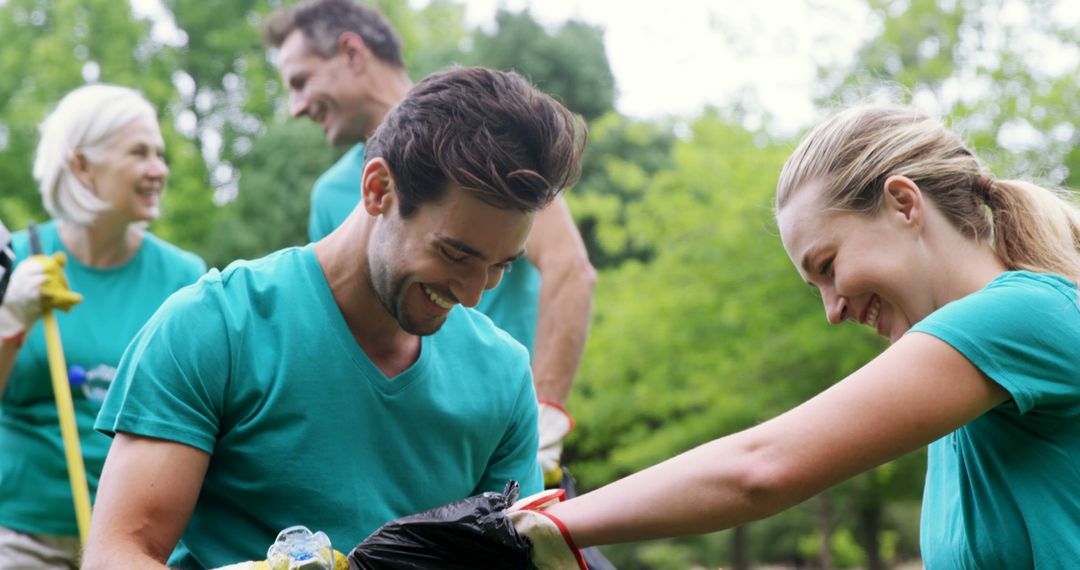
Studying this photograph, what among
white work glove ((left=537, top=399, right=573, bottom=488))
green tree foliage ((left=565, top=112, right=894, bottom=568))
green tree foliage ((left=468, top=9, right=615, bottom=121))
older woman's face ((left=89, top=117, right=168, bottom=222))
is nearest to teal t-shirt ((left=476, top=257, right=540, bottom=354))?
white work glove ((left=537, top=399, right=573, bottom=488))

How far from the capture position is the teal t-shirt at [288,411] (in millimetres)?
2602

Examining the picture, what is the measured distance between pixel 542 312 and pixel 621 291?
10.5 meters

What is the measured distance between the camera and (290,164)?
20609 millimetres

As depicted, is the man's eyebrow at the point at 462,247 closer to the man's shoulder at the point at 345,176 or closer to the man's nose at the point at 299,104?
the man's shoulder at the point at 345,176

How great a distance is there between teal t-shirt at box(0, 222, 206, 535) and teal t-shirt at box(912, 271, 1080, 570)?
10.3ft

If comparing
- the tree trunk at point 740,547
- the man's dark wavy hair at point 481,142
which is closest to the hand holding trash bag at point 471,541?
the man's dark wavy hair at point 481,142

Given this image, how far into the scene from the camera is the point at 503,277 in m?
4.68

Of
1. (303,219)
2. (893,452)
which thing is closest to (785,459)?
(893,452)

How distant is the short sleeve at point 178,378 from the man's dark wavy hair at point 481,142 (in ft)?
1.57

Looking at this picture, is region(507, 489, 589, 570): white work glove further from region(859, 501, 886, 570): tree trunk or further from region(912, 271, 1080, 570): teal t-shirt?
region(859, 501, 886, 570): tree trunk

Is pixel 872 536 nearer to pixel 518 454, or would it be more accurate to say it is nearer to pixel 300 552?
pixel 518 454

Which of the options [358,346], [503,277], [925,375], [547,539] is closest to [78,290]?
[503,277]

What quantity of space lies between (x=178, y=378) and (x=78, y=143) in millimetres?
2779

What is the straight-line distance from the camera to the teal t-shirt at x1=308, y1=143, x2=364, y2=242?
4.86 m
